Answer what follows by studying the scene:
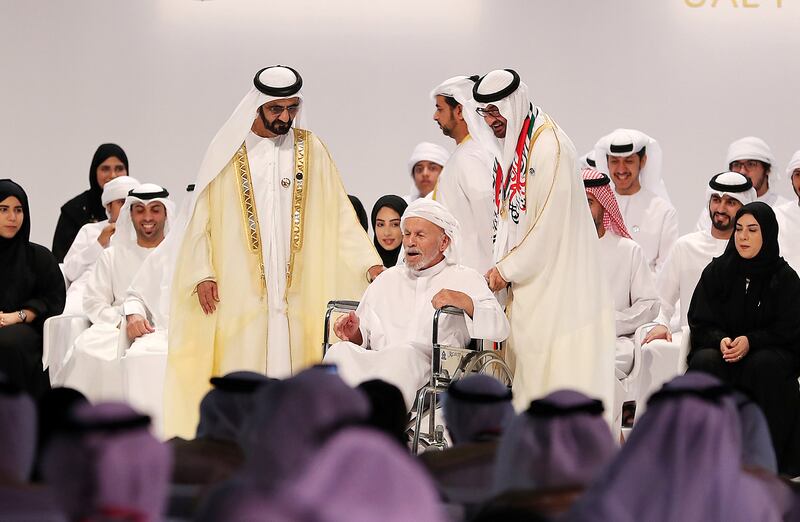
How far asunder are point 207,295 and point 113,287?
59.0 inches

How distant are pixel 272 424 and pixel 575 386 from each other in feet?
13.0

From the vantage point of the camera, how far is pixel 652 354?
685cm

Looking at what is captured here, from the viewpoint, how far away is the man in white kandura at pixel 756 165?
838 cm

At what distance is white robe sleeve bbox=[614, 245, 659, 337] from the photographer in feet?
22.7

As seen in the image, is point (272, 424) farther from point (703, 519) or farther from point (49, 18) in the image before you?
point (49, 18)

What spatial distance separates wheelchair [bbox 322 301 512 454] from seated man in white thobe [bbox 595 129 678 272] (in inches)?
92.5

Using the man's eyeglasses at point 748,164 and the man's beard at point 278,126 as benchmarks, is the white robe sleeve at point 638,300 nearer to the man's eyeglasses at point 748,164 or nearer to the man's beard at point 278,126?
the man's eyeglasses at point 748,164

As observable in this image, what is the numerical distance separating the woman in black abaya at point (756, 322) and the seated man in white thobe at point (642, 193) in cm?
125

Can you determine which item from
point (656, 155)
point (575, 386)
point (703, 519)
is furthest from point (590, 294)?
point (703, 519)

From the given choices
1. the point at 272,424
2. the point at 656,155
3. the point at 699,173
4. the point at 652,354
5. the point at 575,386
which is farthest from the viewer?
the point at 699,173

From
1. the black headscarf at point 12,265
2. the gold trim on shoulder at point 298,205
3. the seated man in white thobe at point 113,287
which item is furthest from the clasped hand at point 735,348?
the black headscarf at point 12,265

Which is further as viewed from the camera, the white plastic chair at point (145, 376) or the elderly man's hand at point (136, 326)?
the elderly man's hand at point (136, 326)

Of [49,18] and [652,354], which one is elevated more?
[49,18]

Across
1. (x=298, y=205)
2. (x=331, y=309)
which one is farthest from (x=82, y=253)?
(x=331, y=309)
